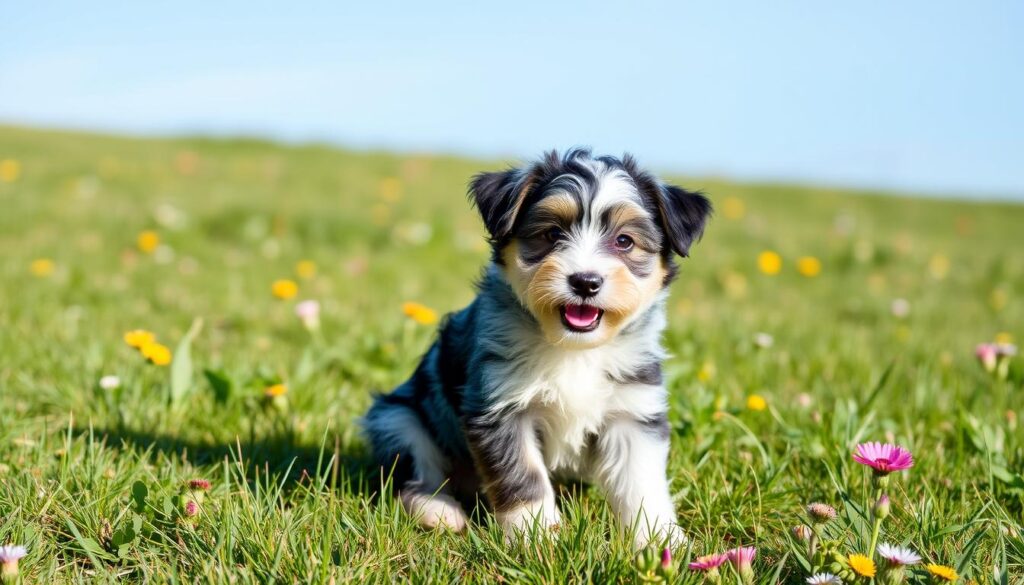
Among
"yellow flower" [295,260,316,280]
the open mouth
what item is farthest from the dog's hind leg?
"yellow flower" [295,260,316,280]

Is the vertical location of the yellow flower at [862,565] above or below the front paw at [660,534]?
above

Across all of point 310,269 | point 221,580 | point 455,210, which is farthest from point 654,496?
point 455,210

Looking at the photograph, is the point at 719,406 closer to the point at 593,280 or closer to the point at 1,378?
the point at 593,280

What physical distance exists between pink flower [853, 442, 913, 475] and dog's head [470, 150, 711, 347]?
945mm

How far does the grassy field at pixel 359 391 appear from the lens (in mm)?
2861

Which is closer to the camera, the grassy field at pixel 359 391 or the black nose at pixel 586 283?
the grassy field at pixel 359 391

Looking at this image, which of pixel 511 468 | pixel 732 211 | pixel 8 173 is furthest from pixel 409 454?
pixel 732 211

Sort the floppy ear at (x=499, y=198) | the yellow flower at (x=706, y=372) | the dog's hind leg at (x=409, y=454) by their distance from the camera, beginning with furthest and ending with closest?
the yellow flower at (x=706, y=372)
the dog's hind leg at (x=409, y=454)
the floppy ear at (x=499, y=198)

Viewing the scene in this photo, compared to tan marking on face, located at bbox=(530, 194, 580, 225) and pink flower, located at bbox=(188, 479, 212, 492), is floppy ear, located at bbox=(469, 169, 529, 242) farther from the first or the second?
pink flower, located at bbox=(188, 479, 212, 492)

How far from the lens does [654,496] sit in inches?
126

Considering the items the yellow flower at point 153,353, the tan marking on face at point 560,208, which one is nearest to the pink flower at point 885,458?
the tan marking on face at point 560,208

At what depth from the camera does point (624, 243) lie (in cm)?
340

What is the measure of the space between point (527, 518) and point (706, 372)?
2128 mm

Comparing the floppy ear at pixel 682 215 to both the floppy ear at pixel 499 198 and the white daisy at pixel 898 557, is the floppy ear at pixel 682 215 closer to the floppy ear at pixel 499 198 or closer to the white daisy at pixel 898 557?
the floppy ear at pixel 499 198
